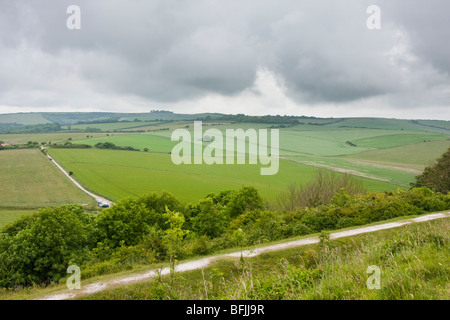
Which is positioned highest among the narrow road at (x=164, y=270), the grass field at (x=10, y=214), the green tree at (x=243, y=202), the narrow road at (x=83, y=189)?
the narrow road at (x=164, y=270)

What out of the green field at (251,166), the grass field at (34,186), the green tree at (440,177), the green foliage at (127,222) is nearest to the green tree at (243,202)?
the green foliage at (127,222)

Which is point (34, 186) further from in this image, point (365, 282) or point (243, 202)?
point (365, 282)

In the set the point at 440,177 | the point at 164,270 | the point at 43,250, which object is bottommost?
the point at 43,250

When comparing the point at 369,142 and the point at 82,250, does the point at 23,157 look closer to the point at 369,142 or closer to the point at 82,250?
the point at 82,250

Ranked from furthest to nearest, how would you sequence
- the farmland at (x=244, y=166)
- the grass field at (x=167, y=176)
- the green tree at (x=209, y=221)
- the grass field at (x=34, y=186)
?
1. the farmland at (x=244, y=166)
2. the grass field at (x=167, y=176)
3. the grass field at (x=34, y=186)
4. the green tree at (x=209, y=221)

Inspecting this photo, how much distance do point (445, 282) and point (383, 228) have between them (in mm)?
15087

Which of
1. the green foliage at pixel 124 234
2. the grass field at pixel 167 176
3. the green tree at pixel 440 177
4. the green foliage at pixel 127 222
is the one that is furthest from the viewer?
the grass field at pixel 167 176

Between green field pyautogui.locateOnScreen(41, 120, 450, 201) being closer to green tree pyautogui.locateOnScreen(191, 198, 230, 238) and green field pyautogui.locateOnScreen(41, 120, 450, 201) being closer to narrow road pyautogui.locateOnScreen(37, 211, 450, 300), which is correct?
green tree pyautogui.locateOnScreen(191, 198, 230, 238)

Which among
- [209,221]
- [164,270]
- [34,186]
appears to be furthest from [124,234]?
[34,186]

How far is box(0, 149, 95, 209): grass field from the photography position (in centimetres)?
5998

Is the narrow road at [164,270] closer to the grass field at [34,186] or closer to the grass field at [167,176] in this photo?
the grass field at [167,176]

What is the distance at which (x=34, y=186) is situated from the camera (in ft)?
236

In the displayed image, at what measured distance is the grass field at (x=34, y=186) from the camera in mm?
59978
